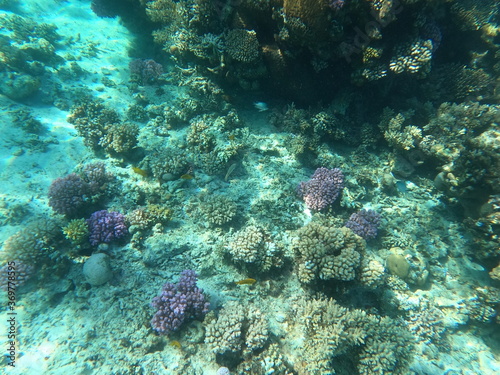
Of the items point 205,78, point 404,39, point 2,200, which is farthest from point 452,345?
point 2,200

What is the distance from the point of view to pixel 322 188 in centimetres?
633

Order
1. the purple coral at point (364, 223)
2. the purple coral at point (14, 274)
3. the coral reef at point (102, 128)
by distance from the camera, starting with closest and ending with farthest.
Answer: the purple coral at point (14, 274)
the purple coral at point (364, 223)
the coral reef at point (102, 128)

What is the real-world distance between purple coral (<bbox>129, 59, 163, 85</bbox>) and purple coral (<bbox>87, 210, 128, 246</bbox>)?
24.0 feet

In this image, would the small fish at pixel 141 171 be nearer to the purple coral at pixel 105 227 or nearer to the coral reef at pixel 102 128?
the coral reef at pixel 102 128

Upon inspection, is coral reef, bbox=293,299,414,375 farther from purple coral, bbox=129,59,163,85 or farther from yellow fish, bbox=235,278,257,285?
purple coral, bbox=129,59,163,85

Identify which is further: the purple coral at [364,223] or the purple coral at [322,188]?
the purple coral at [322,188]

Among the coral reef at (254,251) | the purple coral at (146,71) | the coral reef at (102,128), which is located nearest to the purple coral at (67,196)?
the coral reef at (102,128)

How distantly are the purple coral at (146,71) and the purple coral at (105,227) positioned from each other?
7326mm

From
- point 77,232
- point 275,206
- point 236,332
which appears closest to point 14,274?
point 77,232

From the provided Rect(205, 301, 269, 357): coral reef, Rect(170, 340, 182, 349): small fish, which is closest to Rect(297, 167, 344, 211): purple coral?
Rect(205, 301, 269, 357): coral reef

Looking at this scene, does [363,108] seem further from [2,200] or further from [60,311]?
[2,200]

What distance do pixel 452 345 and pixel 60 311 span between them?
847 centimetres

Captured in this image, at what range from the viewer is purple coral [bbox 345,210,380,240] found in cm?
598

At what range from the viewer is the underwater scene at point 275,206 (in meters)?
4.53
